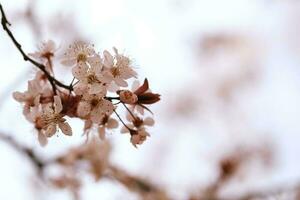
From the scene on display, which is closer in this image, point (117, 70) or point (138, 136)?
point (117, 70)

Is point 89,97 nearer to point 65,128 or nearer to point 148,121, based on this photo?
point 65,128

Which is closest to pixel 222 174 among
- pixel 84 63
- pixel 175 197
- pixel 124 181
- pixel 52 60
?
pixel 175 197

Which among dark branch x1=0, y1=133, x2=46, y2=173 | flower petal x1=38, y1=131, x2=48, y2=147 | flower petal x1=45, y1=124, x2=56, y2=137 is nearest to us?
flower petal x1=45, y1=124, x2=56, y2=137

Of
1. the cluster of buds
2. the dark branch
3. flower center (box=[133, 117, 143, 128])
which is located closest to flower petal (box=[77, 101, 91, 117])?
the cluster of buds

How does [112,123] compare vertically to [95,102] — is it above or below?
above

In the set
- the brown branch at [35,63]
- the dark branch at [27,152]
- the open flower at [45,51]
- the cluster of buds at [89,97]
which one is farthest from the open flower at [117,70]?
the dark branch at [27,152]

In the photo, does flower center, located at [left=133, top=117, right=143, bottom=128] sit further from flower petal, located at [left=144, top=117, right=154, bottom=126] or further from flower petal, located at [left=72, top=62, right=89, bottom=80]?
flower petal, located at [left=72, top=62, right=89, bottom=80]

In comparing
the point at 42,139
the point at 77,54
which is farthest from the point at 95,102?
the point at 42,139

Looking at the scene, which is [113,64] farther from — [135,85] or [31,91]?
[31,91]
